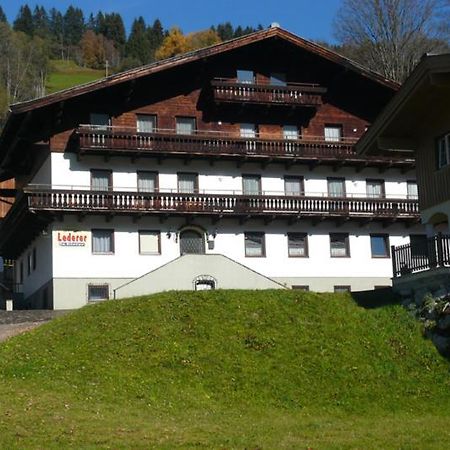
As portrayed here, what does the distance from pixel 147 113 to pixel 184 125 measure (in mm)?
2005

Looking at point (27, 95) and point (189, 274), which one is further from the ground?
point (27, 95)

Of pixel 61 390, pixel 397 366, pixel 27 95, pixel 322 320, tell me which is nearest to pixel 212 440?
pixel 61 390

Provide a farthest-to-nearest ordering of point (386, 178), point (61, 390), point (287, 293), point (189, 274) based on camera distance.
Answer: point (386, 178) < point (189, 274) < point (287, 293) < point (61, 390)

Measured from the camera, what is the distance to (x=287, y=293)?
27312 mm

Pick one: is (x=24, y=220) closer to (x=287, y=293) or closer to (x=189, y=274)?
(x=189, y=274)

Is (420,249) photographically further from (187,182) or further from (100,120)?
(100,120)

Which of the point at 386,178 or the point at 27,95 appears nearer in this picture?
the point at 386,178

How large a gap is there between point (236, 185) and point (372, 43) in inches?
936

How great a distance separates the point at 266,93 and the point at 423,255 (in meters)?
19.7

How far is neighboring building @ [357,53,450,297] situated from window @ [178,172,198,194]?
15351mm

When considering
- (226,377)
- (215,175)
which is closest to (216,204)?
(215,175)

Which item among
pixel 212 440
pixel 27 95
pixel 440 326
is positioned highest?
pixel 27 95

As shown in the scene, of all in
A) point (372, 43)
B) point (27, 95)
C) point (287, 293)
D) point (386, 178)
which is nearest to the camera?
point (287, 293)

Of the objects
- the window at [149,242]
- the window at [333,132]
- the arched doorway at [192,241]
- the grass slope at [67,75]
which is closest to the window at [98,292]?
the window at [149,242]
